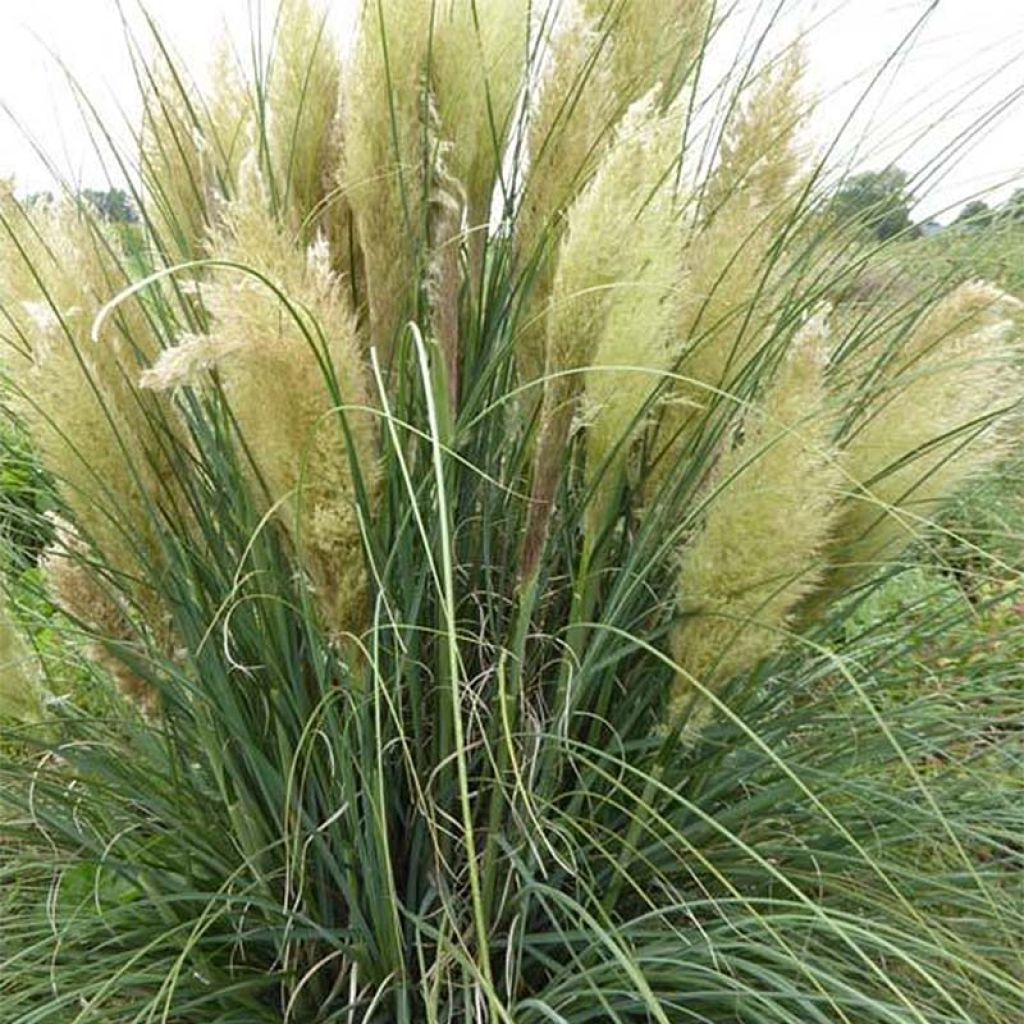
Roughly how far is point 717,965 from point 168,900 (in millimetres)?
685

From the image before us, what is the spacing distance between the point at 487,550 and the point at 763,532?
1.67ft

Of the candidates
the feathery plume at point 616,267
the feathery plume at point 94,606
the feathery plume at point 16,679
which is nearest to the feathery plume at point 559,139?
the feathery plume at point 616,267

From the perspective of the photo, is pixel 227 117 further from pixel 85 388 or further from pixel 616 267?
pixel 616 267

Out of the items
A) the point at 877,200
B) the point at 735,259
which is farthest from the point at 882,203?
the point at 735,259

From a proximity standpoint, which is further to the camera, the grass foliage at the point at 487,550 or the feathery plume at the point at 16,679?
the feathery plume at the point at 16,679

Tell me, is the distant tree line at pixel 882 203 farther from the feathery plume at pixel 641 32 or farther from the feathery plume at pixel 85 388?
the feathery plume at pixel 85 388

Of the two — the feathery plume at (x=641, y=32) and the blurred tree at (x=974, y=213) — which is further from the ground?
the feathery plume at (x=641, y=32)

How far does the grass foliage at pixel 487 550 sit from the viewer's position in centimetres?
126

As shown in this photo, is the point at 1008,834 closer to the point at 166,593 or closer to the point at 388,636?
the point at 388,636

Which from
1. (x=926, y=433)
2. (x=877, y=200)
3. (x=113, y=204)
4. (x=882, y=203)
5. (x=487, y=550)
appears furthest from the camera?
(x=113, y=204)

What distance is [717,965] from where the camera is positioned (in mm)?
1428

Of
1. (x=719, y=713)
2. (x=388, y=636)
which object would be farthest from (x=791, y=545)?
(x=388, y=636)

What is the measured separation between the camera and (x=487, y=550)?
5.42 feet

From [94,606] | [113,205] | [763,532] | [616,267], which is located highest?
[616,267]
